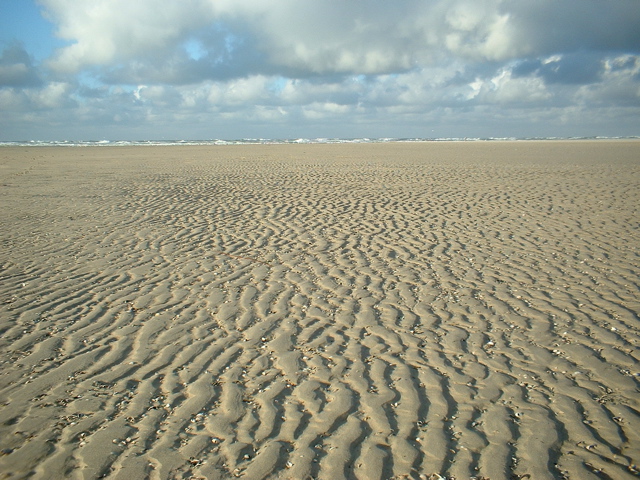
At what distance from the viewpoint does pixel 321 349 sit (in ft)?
15.1

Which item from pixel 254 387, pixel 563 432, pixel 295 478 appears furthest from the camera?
pixel 254 387

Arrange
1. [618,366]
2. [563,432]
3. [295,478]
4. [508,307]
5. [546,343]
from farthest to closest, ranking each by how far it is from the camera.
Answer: [508,307], [546,343], [618,366], [563,432], [295,478]

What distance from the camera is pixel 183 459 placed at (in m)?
3.07

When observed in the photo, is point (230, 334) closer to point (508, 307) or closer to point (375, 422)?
point (375, 422)

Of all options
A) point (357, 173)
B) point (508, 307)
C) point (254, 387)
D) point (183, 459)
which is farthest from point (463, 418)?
point (357, 173)

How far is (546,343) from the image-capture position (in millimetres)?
4715

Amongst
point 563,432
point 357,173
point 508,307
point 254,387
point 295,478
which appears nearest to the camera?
point 295,478

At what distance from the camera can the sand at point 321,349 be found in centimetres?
314

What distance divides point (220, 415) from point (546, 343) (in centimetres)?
338

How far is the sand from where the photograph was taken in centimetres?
314

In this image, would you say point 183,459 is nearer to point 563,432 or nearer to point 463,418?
point 463,418

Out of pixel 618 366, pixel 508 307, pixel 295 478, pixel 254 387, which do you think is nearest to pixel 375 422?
pixel 295 478

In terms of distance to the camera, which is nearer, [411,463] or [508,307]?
[411,463]

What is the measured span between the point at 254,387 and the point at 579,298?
446 centimetres
